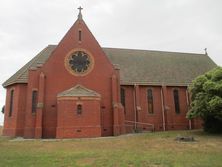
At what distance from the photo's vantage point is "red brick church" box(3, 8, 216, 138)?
28.2 metres

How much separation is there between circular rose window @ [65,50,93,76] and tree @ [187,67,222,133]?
1354 cm

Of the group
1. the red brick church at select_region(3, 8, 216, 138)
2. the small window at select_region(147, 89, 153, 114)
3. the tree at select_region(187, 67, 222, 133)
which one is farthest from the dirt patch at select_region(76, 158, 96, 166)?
the small window at select_region(147, 89, 153, 114)

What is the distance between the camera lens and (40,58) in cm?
3503

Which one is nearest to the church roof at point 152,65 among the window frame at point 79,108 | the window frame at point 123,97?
the window frame at point 123,97

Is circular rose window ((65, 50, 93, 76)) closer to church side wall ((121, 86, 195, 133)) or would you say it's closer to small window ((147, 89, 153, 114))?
church side wall ((121, 86, 195, 133))

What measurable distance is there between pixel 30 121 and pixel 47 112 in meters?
2.22

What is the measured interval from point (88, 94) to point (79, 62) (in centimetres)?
532

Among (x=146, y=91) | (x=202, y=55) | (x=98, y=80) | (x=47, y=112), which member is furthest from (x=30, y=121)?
(x=202, y=55)

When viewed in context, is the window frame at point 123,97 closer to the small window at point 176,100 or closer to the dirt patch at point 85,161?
the small window at point 176,100

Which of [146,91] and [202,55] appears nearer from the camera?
[146,91]

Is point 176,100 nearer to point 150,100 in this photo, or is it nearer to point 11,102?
point 150,100

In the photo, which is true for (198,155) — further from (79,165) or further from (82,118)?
(82,118)

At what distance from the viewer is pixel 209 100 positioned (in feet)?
84.1

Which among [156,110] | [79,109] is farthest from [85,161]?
[156,110]
